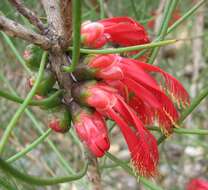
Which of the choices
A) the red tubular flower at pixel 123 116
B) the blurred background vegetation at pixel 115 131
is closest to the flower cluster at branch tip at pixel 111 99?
the red tubular flower at pixel 123 116

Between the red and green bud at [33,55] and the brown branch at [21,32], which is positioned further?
the red and green bud at [33,55]

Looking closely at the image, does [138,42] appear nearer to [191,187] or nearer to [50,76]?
[50,76]

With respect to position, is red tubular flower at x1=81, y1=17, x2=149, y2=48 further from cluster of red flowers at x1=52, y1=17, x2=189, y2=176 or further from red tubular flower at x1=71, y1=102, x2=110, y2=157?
red tubular flower at x1=71, y1=102, x2=110, y2=157

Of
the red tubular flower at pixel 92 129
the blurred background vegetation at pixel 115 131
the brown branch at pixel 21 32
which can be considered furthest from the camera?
the blurred background vegetation at pixel 115 131

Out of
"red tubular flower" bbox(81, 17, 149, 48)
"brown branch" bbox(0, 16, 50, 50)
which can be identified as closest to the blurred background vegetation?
"red tubular flower" bbox(81, 17, 149, 48)

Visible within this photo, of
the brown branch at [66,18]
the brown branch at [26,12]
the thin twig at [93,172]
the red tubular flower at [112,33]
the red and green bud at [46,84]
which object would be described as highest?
the brown branch at [26,12]

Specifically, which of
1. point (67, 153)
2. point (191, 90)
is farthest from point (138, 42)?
point (67, 153)

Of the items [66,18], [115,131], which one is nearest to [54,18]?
[66,18]

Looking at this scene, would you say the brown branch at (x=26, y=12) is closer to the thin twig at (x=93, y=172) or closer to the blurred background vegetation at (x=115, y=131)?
the thin twig at (x=93, y=172)
